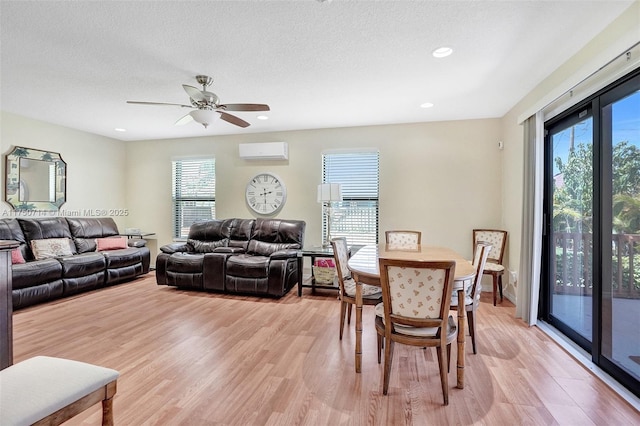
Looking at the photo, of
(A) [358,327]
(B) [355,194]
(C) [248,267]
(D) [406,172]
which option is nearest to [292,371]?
(A) [358,327]

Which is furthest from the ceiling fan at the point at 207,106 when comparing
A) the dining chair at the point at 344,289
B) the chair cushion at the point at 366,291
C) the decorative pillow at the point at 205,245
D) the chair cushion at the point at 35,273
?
the chair cushion at the point at 35,273

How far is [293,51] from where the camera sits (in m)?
2.56

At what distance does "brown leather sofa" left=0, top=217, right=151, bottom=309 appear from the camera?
365 centimetres

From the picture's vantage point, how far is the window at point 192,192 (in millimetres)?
5680

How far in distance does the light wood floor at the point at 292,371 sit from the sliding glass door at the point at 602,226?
290 millimetres

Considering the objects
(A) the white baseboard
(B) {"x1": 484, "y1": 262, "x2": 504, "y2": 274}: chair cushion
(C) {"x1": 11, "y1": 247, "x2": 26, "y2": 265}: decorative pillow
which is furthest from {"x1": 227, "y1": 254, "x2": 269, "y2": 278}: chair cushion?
(A) the white baseboard

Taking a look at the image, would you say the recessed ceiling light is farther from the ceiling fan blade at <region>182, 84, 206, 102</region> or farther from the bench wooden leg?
the bench wooden leg

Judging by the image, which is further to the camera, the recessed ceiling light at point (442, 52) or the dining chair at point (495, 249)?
the dining chair at point (495, 249)

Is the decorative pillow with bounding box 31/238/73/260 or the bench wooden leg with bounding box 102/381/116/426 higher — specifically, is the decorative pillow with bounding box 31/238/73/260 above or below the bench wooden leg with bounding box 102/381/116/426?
above

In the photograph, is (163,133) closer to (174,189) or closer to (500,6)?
(174,189)

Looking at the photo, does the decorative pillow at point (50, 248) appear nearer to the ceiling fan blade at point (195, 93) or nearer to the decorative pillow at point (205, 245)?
the decorative pillow at point (205, 245)

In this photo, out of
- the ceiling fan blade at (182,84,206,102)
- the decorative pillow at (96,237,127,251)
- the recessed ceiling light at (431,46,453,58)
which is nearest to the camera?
the recessed ceiling light at (431,46,453,58)

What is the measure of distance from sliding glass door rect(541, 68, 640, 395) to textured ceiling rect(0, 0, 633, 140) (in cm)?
64

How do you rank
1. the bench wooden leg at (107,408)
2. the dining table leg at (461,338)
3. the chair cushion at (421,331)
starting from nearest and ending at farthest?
the bench wooden leg at (107,408), the chair cushion at (421,331), the dining table leg at (461,338)
